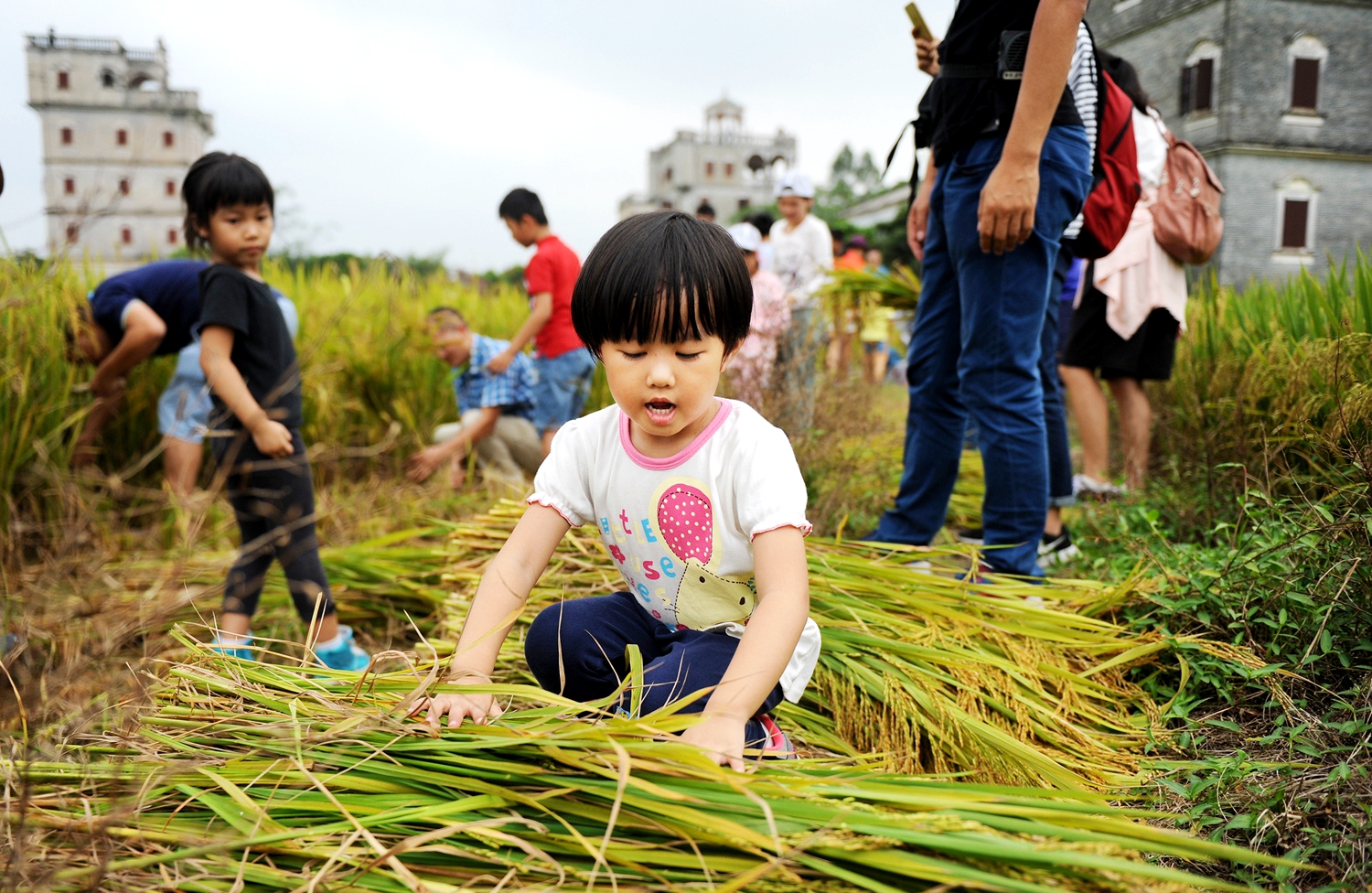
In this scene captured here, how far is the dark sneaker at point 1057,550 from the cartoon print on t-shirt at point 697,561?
4.94 feet

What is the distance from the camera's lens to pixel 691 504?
1373 mm

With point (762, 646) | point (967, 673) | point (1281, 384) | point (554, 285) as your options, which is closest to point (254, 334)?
Answer: point (762, 646)

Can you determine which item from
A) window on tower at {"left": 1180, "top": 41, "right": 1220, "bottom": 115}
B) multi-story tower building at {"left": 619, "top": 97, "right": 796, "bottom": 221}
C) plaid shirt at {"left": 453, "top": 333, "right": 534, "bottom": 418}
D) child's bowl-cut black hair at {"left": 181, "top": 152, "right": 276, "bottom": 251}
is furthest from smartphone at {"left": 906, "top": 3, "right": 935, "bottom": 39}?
multi-story tower building at {"left": 619, "top": 97, "right": 796, "bottom": 221}

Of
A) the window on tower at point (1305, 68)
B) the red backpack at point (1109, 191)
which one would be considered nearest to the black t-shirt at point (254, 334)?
the red backpack at point (1109, 191)

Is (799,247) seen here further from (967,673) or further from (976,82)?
(967,673)

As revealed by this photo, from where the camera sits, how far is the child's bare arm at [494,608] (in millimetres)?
1194

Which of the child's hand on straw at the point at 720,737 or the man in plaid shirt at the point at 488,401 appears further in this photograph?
the man in plaid shirt at the point at 488,401

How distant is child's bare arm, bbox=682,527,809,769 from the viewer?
42.9 inches

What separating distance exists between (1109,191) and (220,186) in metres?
2.42

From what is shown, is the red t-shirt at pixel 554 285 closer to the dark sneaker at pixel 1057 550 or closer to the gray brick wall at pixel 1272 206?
the dark sneaker at pixel 1057 550

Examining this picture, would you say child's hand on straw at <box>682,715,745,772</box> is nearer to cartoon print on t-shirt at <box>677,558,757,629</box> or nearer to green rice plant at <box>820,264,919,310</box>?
cartoon print on t-shirt at <box>677,558,757,629</box>

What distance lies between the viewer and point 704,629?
145cm

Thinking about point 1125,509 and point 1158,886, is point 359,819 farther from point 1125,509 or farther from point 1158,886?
point 1125,509

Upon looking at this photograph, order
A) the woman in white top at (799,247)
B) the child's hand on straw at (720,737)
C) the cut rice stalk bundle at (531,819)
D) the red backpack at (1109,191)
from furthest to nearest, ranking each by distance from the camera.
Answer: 1. the woman in white top at (799,247)
2. the red backpack at (1109,191)
3. the child's hand on straw at (720,737)
4. the cut rice stalk bundle at (531,819)
